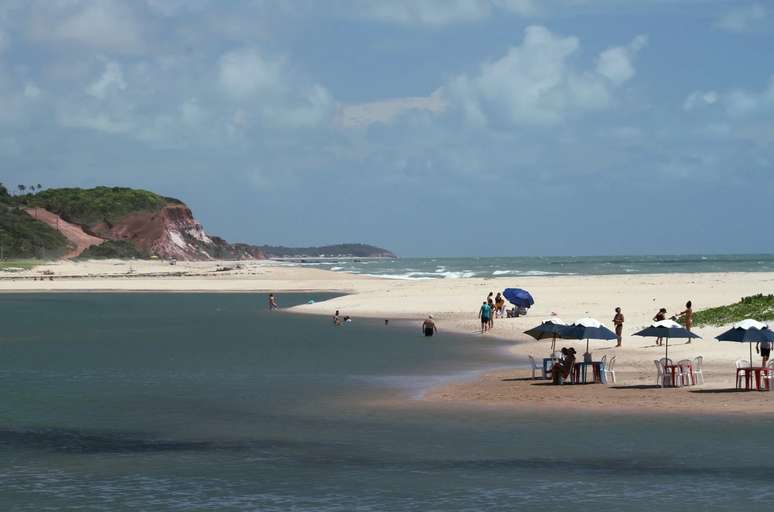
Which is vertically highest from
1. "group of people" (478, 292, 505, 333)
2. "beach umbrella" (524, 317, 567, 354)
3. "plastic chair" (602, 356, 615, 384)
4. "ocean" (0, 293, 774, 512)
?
"beach umbrella" (524, 317, 567, 354)

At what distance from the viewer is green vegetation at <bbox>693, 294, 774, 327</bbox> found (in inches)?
1803

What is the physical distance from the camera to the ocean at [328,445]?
18.2m

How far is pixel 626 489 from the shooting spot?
60.9 ft

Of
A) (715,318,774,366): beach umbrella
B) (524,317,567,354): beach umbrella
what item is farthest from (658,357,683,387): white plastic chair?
(524,317,567,354): beach umbrella

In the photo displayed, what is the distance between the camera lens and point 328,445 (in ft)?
75.3

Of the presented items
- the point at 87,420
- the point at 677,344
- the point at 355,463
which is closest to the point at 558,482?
the point at 355,463

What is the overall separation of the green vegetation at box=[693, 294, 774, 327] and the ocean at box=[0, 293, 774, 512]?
35.6 ft

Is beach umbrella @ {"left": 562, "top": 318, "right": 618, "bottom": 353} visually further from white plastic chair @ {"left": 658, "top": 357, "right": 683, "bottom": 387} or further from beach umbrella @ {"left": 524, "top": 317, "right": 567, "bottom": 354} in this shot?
white plastic chair @ {"left": 658, "top": 357, "right": 683, "bottom": 387}

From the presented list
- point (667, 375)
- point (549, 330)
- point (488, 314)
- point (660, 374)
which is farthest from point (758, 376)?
point (488, 314)

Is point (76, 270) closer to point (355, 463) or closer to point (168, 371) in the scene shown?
point (168, 371)

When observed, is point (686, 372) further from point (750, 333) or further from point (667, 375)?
point (750, 333)

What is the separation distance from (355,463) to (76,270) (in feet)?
487

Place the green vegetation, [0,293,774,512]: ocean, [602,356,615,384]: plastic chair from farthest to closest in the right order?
1. the green vegetation
2. [602,356,615,384]: plastic chair
3. [0,293,774,512]: ocean

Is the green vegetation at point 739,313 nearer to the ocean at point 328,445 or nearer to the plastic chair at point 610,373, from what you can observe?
the ocean at point 328,445
